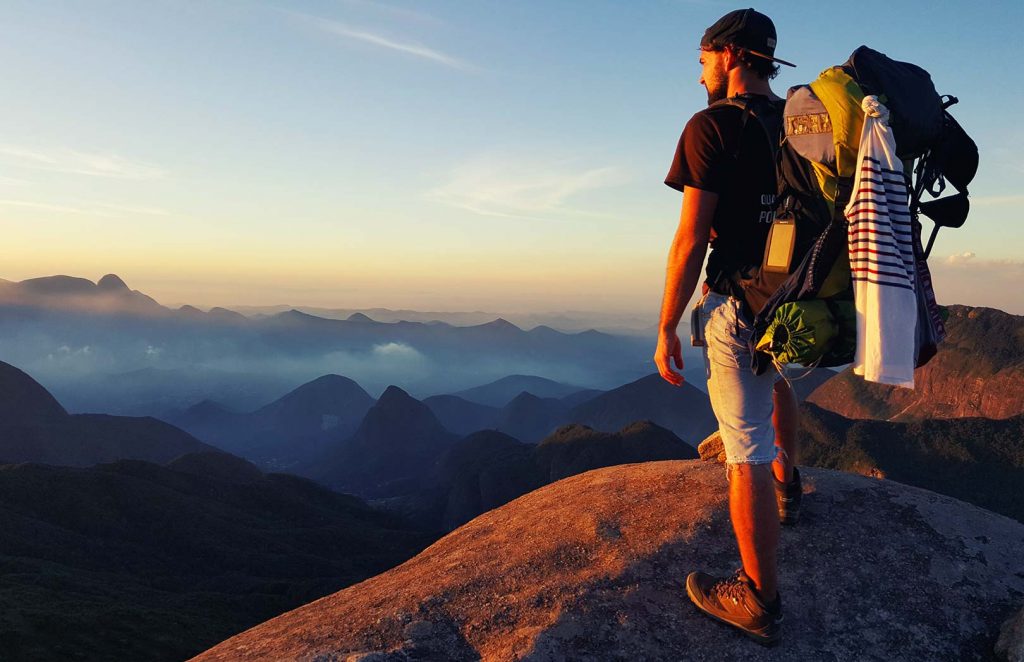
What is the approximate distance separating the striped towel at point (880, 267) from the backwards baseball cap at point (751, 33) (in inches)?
35.1

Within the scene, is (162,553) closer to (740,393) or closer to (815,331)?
(740,393)

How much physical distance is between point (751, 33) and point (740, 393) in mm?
2494

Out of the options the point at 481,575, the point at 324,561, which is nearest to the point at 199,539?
the point at 324,561

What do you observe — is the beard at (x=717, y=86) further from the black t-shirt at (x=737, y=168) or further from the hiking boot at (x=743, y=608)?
the hiking boot at (x=743, y=608)

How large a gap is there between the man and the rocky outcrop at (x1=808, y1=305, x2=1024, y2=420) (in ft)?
502

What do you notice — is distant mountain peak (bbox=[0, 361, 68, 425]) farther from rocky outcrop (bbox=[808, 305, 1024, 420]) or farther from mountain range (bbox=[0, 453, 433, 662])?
rocky outcrop (bbox=[808, 305, 1024, 420])

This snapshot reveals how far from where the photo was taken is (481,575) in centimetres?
648

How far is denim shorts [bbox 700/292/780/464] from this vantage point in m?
4.60

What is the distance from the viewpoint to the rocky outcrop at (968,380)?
13700 cm

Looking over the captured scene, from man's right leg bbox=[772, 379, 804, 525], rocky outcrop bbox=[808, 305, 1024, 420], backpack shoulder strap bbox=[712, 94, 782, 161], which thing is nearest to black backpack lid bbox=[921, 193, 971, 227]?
backpack shoulder strap bbox=[712, 94, 782, 161]

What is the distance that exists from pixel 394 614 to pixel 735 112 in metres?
5.09

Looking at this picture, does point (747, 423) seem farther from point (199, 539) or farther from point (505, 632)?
point (199, 539)

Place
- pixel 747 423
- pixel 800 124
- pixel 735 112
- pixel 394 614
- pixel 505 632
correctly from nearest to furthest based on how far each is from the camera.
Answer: pixel 800 124 < pixel 735 112 < pixel 747 423 < pixel 505 632 < pixel 394 614

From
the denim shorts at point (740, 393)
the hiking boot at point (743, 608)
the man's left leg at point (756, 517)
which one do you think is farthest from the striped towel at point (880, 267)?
Result: the hiking boot at point (743, 608)
